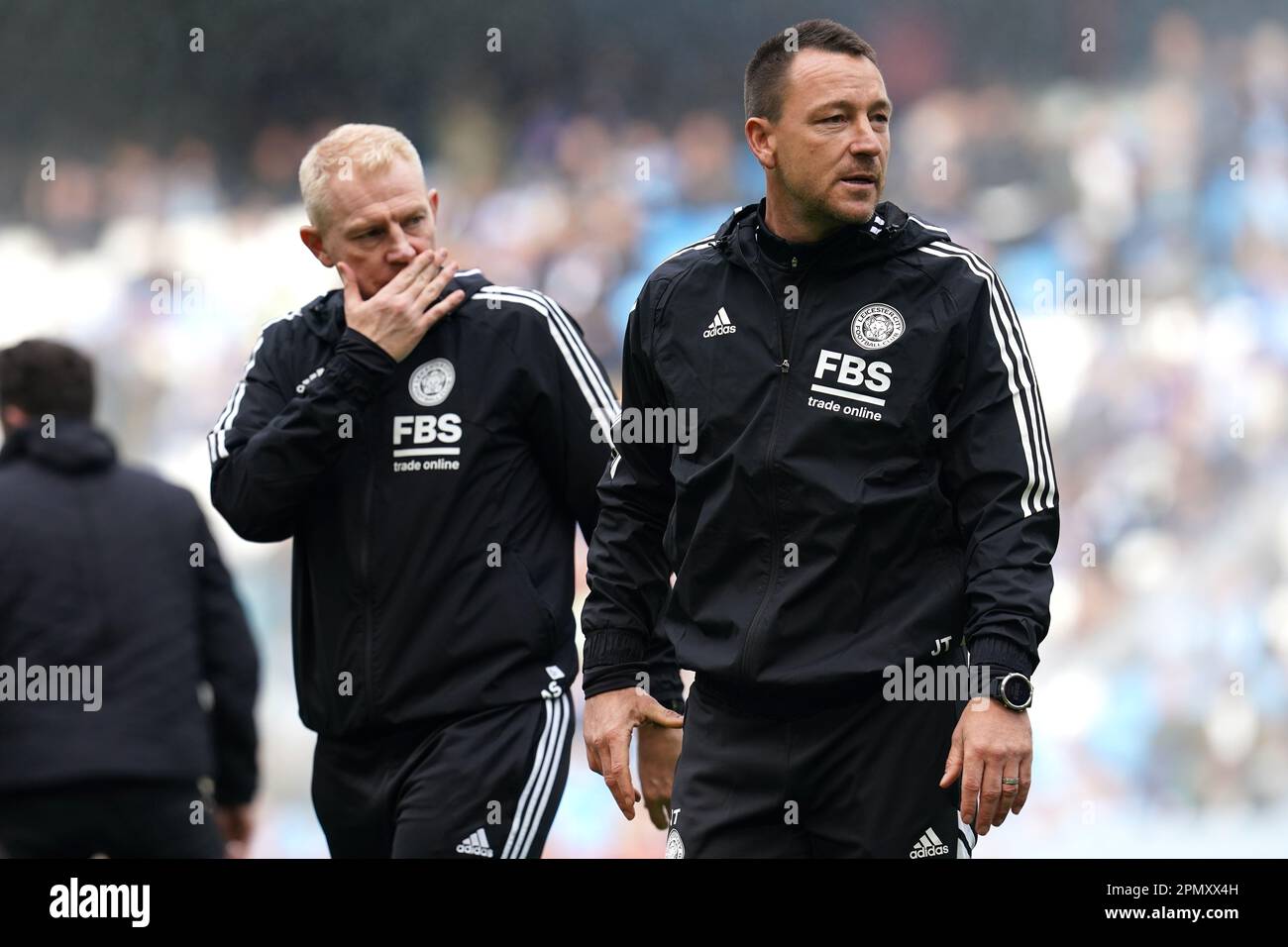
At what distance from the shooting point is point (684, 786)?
3482mm

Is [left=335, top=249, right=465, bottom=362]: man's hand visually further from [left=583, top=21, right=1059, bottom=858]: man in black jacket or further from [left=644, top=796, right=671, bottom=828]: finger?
[left=644, top=796, right=671, bottom=828]: finger

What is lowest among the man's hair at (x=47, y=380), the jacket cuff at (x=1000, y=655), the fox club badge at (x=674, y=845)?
the fox club badge at (x=674, y=845)

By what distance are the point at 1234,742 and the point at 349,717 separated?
479 cm

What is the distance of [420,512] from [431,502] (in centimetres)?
3

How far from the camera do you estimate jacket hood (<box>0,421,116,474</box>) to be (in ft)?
14.6

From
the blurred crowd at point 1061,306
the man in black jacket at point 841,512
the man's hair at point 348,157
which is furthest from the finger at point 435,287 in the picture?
the blurred crowd at point 1061,306

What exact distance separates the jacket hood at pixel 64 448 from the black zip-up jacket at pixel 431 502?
1.30 ft

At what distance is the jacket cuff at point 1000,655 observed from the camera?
3059 mm

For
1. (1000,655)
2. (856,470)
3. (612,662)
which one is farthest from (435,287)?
(1000,655)

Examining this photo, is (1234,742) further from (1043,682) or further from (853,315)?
(853,315)

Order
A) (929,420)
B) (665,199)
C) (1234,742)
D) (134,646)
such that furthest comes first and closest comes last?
(665,199) < (1234,742) < (134,646) < (929,420)

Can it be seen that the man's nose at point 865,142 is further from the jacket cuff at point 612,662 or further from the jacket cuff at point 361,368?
the jacket cuff at point 361,368

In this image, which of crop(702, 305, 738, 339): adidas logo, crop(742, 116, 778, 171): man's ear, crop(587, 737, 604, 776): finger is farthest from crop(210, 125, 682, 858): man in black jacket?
crop(742, 116, 778, 171): man's ear
